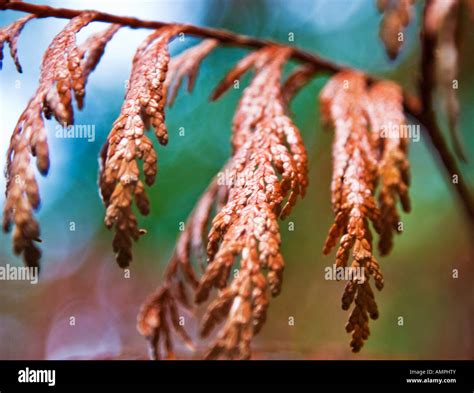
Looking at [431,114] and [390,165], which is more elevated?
[431,114]

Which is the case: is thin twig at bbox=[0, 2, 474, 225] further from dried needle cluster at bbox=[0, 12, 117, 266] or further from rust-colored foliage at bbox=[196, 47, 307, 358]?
rust-colored foliage at bbox=[196, 47, 307, 358]

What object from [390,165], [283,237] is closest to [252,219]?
[390,165]

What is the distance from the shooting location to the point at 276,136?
910 millimetres

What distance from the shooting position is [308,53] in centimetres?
121

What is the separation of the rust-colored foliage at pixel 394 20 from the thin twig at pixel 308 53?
112mm

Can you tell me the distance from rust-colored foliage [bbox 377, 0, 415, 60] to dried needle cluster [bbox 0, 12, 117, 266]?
57 centimetres

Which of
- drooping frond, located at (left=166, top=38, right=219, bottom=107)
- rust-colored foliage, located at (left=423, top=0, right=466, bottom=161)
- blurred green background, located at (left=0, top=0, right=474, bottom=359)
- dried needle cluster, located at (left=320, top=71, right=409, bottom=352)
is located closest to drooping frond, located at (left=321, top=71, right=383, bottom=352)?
dried needle cluster, located at (left=320, top=71, right=409, bottom=352)

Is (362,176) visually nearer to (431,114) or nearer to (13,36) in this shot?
(431,114)

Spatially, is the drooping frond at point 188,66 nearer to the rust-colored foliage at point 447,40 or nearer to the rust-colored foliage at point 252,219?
the rust-colored foliage at point 252,219

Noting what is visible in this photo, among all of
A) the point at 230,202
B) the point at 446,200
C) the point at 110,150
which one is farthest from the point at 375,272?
the point at 446,200

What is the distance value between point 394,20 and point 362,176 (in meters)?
0.35

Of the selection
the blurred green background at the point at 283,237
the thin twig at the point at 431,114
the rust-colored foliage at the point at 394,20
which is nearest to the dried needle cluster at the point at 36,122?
the rust-colored foliage at the point at 394,20
